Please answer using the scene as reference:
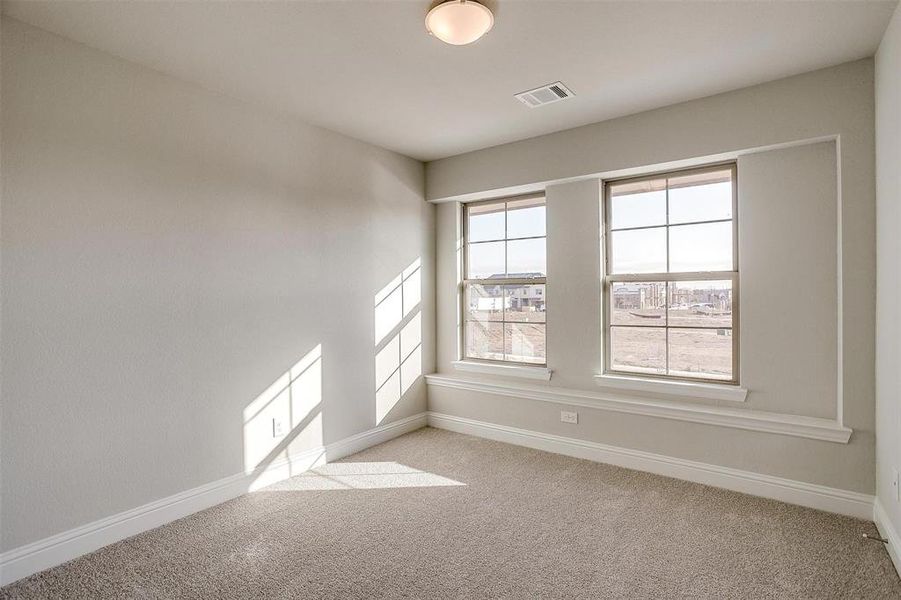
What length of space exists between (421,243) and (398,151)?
884 mm

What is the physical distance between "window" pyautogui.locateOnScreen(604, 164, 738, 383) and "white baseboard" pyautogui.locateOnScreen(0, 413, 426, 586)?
102 inches

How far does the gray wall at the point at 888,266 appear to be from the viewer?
7.32ft

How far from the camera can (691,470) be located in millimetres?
3330

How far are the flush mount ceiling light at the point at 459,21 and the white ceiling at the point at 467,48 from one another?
3.2 inches

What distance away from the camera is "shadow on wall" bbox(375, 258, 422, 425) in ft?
13.9

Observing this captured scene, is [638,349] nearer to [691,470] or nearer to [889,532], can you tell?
[691,470]

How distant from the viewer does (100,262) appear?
99.8 inches

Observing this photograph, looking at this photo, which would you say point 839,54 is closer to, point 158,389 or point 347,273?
point 347,273

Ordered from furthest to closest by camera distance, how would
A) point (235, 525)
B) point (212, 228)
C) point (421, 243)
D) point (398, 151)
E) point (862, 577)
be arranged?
1. point (421, 243)
2. point (398, 151)
3. point (212, 228)
4. point (235, 525)
5. point (862, 577)

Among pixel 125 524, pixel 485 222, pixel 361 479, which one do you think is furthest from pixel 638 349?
pixel 125 524

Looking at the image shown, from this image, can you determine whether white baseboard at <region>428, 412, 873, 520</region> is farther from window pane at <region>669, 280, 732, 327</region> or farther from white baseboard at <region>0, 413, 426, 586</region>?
white baseboard at <region>0, 413, 426, 586</region>

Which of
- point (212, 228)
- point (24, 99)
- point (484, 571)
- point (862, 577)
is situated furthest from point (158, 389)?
point (862, 577)

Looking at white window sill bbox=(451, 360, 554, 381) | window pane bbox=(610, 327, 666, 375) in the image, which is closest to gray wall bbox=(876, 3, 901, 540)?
window pane bbox=(610, 327, 666, 375)

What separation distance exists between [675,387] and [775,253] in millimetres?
1100
